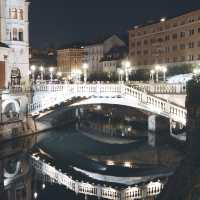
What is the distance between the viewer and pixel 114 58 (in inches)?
4299

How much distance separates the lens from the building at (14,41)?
47156mm

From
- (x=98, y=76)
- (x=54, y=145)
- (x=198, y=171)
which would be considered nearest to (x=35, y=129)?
(x=54, y=145)

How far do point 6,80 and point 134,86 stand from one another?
1599cm

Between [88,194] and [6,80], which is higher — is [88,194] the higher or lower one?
the lower one

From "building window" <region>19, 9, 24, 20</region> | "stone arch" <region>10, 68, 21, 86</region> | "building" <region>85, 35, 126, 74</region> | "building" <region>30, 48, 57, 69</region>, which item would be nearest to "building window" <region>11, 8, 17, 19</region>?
"building window" <region>19, 9, 24, 20</region>

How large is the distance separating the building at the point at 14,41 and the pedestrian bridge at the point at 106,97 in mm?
5427

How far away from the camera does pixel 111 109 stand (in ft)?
222

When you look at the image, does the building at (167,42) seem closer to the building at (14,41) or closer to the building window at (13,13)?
the building at (14,41)

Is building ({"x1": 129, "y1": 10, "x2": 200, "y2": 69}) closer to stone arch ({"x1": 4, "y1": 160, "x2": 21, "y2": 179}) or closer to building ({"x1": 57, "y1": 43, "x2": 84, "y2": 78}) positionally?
building ({"x1": 57, "y1": 43, "x2": 84, "y2": 78})

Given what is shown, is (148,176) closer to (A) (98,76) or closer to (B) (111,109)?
(B) (111,109)

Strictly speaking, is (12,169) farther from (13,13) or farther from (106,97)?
(13,13)

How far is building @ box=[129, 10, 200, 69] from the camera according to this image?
256 feet

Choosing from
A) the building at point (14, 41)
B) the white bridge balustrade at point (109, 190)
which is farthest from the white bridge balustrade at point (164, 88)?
the building at point (14, 41)

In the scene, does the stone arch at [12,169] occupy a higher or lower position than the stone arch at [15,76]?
lower
